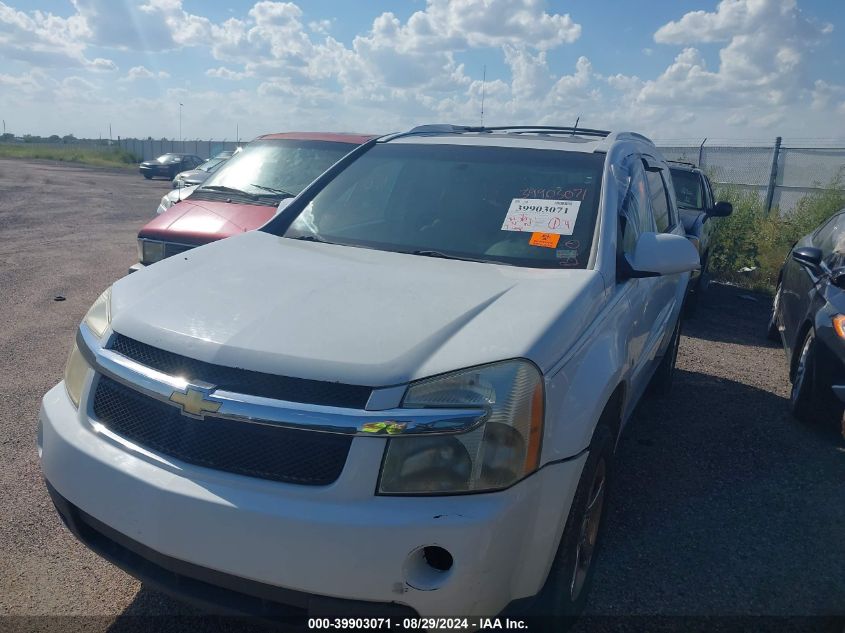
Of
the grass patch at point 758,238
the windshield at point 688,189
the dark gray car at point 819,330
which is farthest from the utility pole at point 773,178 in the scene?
the dark gray car at point 819,330

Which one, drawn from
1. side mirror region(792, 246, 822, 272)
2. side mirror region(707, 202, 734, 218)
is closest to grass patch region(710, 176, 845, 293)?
side mirror region(707, 202, 734, 218)

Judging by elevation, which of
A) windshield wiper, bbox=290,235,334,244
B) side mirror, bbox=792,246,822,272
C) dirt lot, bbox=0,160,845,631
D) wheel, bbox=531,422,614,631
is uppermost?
windshield wiper, bbox=290,235,334,244

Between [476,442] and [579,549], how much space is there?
0.89 meters

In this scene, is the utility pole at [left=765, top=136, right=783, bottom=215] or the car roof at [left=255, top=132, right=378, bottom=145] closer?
the car roof at [left=255, top=132, right=378, bottom=145]

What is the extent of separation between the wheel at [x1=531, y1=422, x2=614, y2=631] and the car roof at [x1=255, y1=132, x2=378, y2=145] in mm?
5590

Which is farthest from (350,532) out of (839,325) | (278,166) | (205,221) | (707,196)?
(707,196)

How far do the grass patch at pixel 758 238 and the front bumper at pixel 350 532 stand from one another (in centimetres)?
945

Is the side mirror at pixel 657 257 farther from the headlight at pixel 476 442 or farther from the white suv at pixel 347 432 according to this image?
the headlight at pixel 476 442

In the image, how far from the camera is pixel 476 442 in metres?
2.13

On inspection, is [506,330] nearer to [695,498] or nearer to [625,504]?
[625,504]

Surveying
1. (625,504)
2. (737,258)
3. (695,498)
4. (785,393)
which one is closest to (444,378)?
(625,504)

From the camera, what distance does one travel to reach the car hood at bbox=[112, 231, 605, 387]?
2.25 m

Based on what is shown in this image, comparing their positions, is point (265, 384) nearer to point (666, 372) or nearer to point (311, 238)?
point (311, 238)

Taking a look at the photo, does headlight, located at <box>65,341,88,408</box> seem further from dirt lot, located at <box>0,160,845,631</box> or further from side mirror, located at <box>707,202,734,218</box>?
side mirror, located at <box>707,202,734,218</box>
